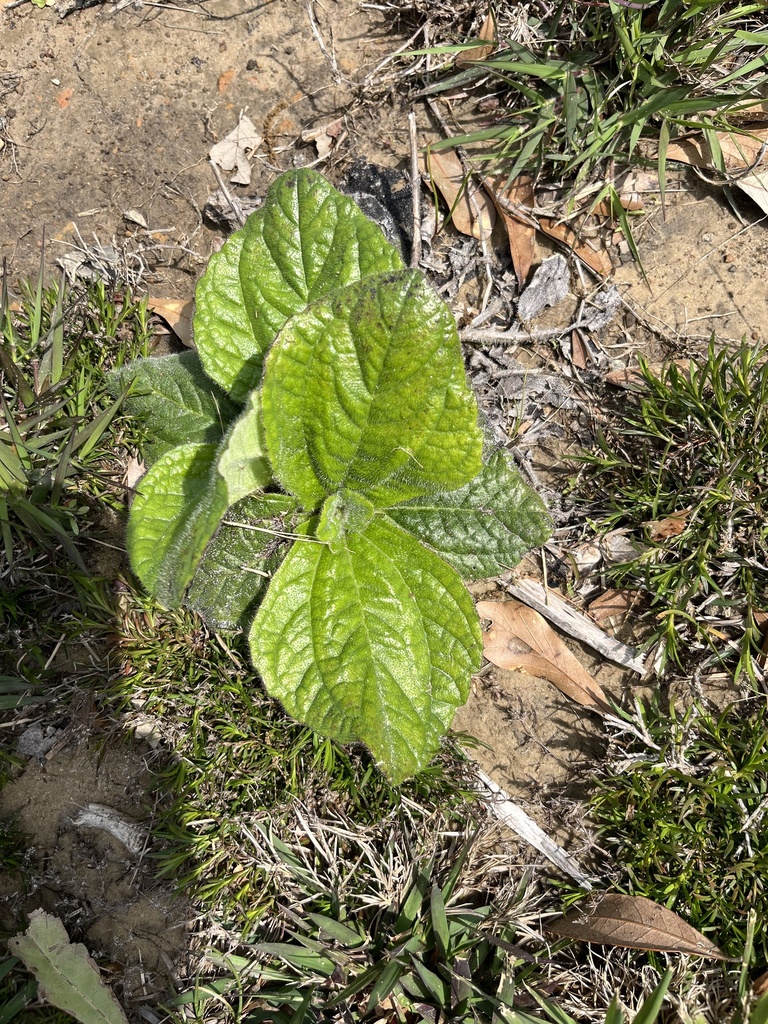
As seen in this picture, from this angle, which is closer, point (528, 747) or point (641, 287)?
point (528, 747)

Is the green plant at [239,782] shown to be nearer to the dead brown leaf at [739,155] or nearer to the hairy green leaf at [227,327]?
the hairy green leaf at [227,327]

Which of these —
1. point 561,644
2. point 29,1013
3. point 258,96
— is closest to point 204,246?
point 258,96

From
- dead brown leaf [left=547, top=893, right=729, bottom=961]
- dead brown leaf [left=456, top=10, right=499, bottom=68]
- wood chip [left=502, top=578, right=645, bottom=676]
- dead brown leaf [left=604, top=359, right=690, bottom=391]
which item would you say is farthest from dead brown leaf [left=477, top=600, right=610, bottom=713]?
dead brown leaf [left=456, top=10, right=499, bottom=68]

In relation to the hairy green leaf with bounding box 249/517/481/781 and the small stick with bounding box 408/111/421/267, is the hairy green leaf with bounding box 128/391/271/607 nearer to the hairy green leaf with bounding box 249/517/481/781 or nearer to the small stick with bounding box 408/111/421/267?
the hairy green leaf with bounding box 249/517/481/781

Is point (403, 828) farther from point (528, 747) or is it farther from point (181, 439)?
point (181, 439)

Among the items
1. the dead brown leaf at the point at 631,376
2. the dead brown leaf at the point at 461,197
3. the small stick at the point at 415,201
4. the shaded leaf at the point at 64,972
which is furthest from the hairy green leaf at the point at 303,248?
the shaded leaf at the point at 64,972
